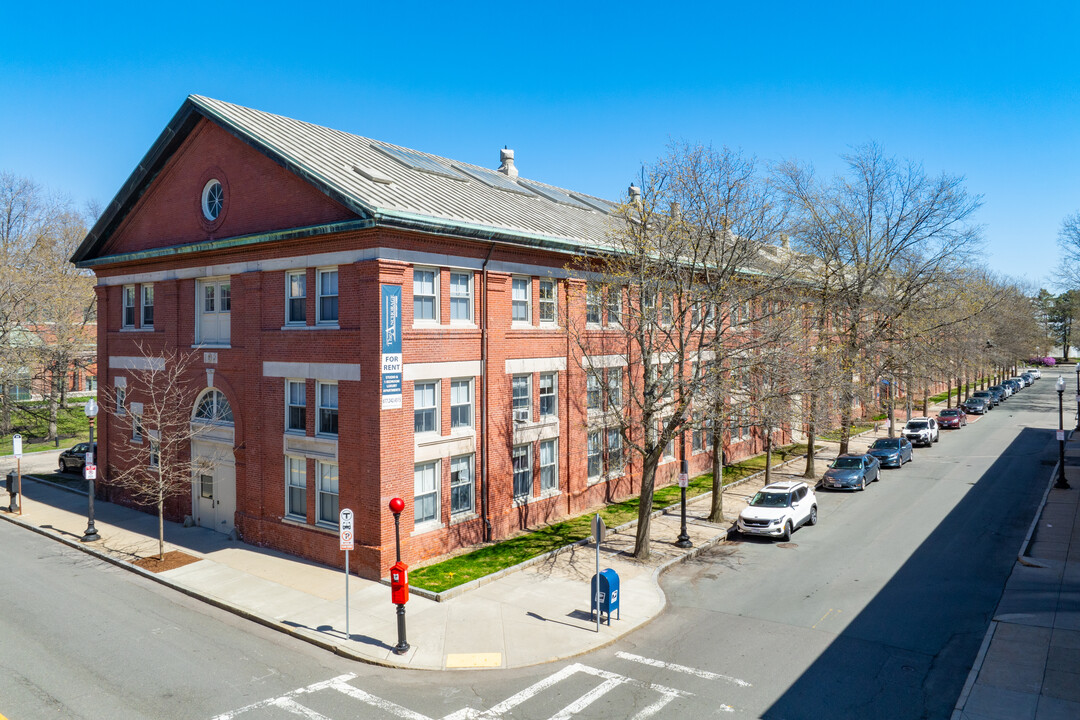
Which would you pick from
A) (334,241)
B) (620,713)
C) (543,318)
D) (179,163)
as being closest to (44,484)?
(179,163)

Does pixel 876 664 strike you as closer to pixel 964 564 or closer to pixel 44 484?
pixel 964 564

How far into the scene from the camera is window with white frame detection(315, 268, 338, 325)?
20.8 m

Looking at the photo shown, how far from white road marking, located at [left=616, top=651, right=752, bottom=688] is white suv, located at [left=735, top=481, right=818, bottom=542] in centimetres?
1049

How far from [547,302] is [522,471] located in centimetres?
608

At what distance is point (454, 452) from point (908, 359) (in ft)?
92.5

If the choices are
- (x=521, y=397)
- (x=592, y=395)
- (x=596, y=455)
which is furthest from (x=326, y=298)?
(x=596, y=455)

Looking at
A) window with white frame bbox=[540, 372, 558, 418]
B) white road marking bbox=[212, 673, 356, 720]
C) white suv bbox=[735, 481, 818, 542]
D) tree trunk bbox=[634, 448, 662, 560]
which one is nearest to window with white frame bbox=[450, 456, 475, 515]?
window with white frame bbox=[540, 372, 558, 418]

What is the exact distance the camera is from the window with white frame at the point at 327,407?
68.2ft

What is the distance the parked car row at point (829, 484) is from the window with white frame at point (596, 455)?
5893 mm

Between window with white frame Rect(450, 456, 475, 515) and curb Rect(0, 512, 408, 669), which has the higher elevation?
window with white frame Rect(450, 456, 475, 515)

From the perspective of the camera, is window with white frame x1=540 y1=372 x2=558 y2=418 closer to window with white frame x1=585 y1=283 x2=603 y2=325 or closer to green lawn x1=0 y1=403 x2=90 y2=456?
window with white frame x1=585 y1=283 x2=603 y2=325

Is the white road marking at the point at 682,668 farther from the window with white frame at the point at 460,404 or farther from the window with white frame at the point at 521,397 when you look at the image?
the window with white frame at the point at 521,397

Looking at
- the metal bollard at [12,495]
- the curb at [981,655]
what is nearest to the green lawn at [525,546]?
the curb at [981,655]

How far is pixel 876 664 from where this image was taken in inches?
560
